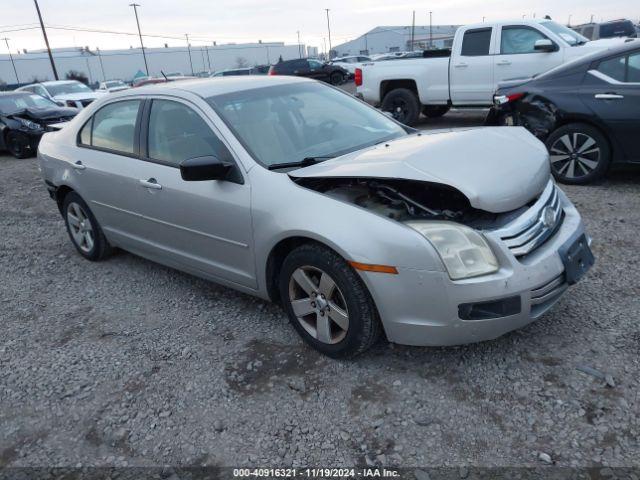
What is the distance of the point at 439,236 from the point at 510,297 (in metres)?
0.46

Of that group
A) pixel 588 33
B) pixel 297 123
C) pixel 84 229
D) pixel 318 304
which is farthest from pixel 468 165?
pixel 588 33

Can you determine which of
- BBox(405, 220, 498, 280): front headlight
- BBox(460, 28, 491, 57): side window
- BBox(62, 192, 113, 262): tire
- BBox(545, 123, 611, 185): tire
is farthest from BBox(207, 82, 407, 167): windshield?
BBox(460, 28, 491, 57): side window

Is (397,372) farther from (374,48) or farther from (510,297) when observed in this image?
(374,48)

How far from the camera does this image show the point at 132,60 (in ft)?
267

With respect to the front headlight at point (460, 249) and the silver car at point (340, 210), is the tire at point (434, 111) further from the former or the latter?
the front headlight at point (460, 249)

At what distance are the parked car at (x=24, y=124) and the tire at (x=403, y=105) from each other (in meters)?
7.24

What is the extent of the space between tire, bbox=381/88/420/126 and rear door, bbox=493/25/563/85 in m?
1.69

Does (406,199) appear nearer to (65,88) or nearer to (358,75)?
(358,75)

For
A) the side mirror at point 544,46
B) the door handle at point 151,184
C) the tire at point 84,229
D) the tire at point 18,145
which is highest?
the side mirror at point 544,46

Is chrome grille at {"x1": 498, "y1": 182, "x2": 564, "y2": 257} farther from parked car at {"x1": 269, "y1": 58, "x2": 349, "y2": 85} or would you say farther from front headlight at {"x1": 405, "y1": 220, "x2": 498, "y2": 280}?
parked car at {"x1": 269, "y1": 58, "x2": 349, "y2": 85}

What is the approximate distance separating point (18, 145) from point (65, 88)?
8.71 metres

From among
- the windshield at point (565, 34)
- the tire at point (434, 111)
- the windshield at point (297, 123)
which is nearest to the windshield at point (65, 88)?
Answer: the tire at point (434, 111)

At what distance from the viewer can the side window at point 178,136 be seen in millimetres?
3447

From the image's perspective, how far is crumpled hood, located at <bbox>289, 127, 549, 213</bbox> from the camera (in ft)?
8.72
